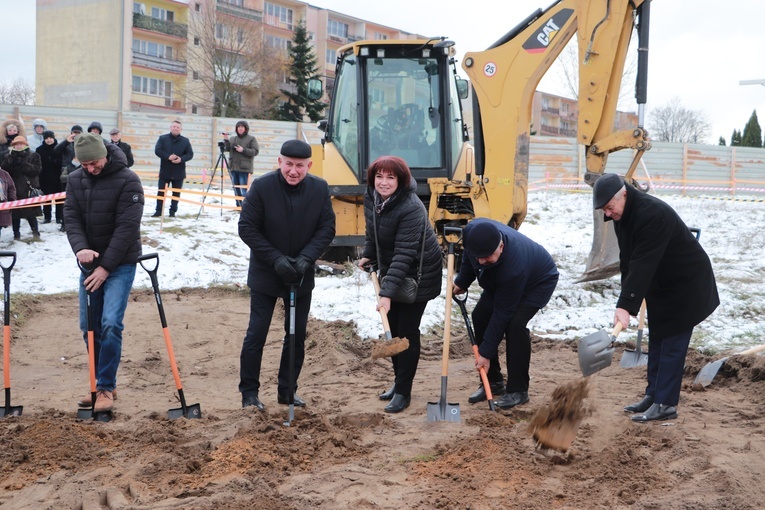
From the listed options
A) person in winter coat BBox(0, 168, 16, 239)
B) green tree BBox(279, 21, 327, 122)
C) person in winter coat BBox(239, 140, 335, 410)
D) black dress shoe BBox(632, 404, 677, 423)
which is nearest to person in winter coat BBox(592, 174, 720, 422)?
black dress shoe BBox(632, 404, 677, 423)

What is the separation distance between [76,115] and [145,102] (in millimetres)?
23183

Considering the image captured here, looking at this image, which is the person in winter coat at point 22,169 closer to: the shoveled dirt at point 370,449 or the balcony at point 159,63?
the shoveled dirt at point 370,449

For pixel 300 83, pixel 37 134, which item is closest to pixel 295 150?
pixel 37 134

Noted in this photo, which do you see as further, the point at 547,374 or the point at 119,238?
the point at 547,374

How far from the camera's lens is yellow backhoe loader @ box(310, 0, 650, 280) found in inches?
379

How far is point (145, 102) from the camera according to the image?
4459 centimetres

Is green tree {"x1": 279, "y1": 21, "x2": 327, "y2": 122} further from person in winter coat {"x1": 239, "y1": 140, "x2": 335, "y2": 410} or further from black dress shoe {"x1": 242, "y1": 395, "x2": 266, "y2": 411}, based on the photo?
black dress shoe {"x1": 242, "y1": 395, "x2": 266, "y2": 411}

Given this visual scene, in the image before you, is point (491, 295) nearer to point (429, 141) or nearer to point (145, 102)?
point (429, 141)

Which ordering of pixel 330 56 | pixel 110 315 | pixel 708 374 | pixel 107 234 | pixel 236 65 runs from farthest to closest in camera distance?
1. pixel 330 56
2. pixel 236 65
3. pixel 708 374
4. pixel 107 234
5. pixel 110 315

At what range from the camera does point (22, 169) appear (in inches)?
489

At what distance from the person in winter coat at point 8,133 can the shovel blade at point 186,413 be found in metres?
8.14

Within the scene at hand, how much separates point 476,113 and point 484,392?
471cm

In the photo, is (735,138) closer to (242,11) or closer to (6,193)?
(242,11)

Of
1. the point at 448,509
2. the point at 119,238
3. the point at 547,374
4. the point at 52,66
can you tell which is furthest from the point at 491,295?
the point at 52,66
